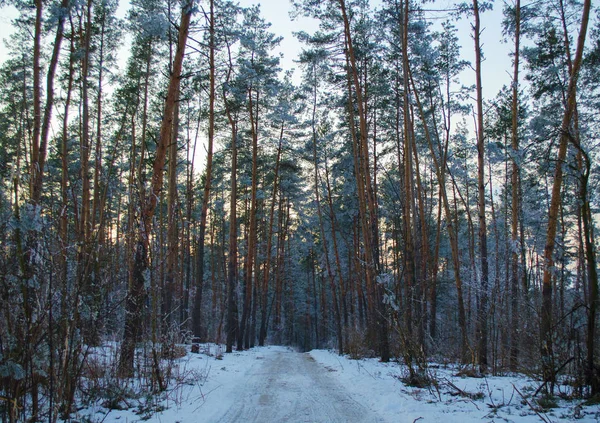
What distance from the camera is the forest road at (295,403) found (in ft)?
13.3

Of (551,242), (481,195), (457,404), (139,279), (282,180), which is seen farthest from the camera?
(282,180)

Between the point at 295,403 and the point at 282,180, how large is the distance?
16327mm

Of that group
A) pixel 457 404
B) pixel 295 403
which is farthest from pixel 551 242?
pixel 295 403

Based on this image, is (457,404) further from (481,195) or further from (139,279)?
(481,195)

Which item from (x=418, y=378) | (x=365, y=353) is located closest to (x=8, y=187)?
(x=418, y=378)

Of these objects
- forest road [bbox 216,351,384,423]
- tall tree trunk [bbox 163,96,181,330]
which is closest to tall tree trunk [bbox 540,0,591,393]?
forest road [bbox 216,351,384,423]

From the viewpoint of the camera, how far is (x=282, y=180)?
67.4 feet

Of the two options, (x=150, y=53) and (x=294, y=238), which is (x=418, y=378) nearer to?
(x=150, y=53)

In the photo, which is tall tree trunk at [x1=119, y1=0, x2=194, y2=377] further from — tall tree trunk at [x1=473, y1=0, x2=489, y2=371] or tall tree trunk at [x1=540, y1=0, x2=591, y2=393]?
tall tree trunk at [x1=473, y1=0, x2=489, y2=371]

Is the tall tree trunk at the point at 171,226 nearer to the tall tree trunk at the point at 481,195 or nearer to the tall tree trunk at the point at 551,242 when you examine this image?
the tall tree trunk at the point at 551,242

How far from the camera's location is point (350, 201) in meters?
19.0

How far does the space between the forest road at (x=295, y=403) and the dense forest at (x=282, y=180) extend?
125 cm

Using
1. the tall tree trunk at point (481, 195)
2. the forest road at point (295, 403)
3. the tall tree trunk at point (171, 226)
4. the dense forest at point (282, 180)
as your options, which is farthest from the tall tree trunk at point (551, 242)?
the tall tree trunk at point (171, 226)

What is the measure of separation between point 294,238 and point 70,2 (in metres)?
21.0
